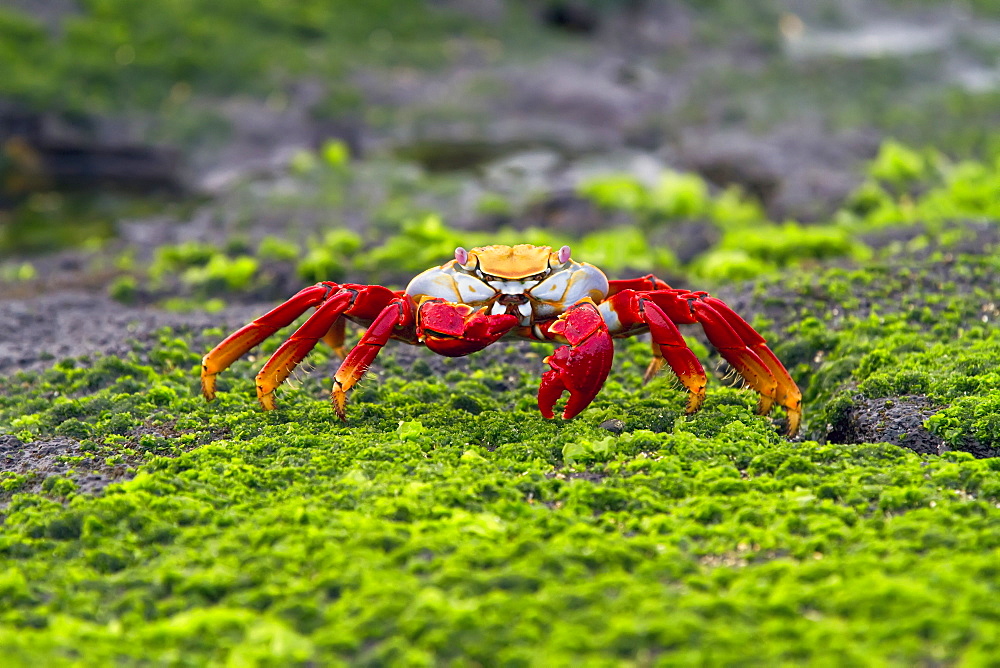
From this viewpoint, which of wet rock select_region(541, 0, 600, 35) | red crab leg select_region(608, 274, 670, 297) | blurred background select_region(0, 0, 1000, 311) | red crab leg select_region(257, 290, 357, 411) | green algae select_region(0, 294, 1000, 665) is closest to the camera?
green algae select_region(0, 294, 1000, 665)

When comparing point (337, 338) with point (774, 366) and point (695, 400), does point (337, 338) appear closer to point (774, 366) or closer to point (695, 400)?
point (695, 400)

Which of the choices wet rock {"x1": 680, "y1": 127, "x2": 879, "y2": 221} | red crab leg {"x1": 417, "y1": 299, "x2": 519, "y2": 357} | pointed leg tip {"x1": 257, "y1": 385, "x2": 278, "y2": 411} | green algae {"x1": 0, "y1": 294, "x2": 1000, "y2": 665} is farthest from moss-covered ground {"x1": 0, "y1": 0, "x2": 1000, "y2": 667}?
wet rock {"x1": 680, "y1": 127, "x2": 879, "y2": 221}

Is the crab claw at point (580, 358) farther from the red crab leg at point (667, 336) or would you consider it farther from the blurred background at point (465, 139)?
the blurred background at point (465, 139)

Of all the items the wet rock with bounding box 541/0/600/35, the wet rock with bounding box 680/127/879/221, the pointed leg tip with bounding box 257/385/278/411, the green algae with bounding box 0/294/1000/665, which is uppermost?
the wet rock with bounding box 541/0/600/35

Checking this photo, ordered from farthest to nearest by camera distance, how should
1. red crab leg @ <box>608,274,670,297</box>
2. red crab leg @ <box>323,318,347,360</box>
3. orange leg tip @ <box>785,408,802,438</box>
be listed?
red crab leg @ <box>323,318,347,360</box> → red crab leg @ <box>608,274,670,297</box> → orange leg tip @ <box>785,408,802,438</box>

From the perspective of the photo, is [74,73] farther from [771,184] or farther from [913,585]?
[913,585]

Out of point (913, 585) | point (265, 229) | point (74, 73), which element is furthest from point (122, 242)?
point (913, 585)

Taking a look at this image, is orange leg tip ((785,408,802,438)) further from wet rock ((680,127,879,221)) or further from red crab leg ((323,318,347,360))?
wet rock ((680,127,879,221))
